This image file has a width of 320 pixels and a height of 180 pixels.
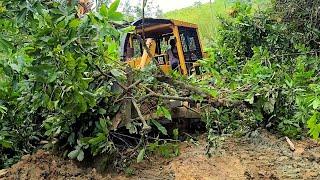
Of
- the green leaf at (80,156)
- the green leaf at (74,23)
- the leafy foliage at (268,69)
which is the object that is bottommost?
the green leaf at (80,156)

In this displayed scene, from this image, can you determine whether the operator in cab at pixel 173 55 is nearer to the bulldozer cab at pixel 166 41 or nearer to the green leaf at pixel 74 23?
the bulldozer cab at pixel 166 41

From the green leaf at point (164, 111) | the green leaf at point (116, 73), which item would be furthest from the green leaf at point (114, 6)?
the green leaf at point (164, 111)

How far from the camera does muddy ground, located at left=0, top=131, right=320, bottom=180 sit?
3365 mm

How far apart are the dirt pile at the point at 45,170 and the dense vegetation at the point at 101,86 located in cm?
11

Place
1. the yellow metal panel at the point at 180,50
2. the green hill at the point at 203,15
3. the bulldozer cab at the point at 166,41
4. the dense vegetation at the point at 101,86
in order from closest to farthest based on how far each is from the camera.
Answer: the dense vegetation at the point at 101,86, the bulldozer cab at the point at 166,41, the yellow metal panel at the point at 180,50, the green hill at the point at 203,15

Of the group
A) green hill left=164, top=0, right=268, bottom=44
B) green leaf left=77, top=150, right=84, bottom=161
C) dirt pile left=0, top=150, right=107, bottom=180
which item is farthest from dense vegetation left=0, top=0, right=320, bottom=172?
green hill left=164, top=0, right=268, bottom=44

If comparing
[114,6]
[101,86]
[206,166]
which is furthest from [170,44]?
[114,6]

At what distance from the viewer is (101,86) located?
12.0 ft

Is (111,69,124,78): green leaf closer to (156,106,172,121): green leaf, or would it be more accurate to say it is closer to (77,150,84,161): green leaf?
(156,106,172,121): green leaf

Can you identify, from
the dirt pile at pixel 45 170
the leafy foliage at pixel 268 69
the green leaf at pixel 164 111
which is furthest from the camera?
the leafy foliage at pixel 268 69

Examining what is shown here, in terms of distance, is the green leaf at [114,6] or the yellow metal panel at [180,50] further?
the yellow metal panel at [180,50]

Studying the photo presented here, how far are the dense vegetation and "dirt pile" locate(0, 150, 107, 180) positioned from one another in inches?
4.3

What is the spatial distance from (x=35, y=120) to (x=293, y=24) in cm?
336

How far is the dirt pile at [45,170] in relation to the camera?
3354mm
